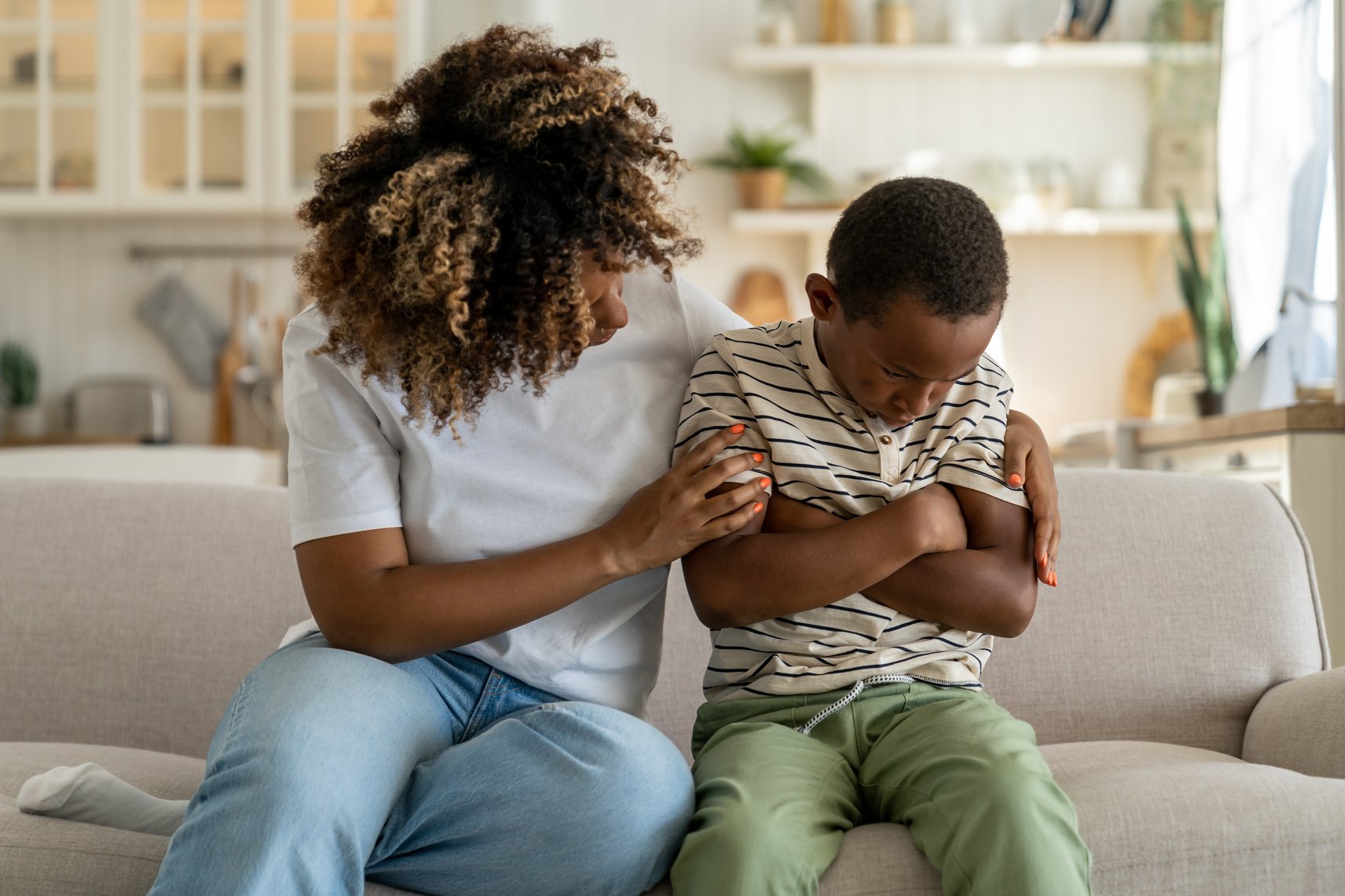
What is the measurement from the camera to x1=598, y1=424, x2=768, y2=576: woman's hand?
1.15 m

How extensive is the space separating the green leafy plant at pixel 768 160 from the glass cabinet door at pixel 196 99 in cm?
153

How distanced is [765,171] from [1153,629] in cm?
273

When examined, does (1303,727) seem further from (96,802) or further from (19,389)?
(19,389)

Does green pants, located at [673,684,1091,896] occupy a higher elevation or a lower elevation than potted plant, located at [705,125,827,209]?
lower

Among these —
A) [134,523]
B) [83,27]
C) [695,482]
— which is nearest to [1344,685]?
[695,482]

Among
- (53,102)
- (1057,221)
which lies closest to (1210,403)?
(1057,221)

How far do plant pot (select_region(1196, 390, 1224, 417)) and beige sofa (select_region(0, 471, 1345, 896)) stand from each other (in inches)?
55.9

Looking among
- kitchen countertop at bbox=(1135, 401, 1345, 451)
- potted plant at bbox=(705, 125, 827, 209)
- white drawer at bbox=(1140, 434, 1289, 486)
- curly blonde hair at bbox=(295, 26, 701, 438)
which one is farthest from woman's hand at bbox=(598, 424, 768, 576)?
potted plant at bbox=(705, 125, 827, 209)

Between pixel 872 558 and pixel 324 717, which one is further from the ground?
pixel 872 558

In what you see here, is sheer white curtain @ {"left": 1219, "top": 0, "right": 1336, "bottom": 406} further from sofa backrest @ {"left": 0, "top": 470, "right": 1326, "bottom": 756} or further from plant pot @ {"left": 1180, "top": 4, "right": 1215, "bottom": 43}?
sofa backrest @ {"left": 0, "top": 470, "right": 1326, "bottom": 756}

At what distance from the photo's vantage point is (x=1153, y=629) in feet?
5.35

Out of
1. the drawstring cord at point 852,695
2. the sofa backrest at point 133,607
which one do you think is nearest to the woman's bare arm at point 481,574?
the drawstring cord at point 852,695

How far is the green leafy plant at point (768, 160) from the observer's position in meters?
4.10

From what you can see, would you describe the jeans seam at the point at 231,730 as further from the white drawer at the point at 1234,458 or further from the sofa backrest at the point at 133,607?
the white drawer at the point at 1234,458
